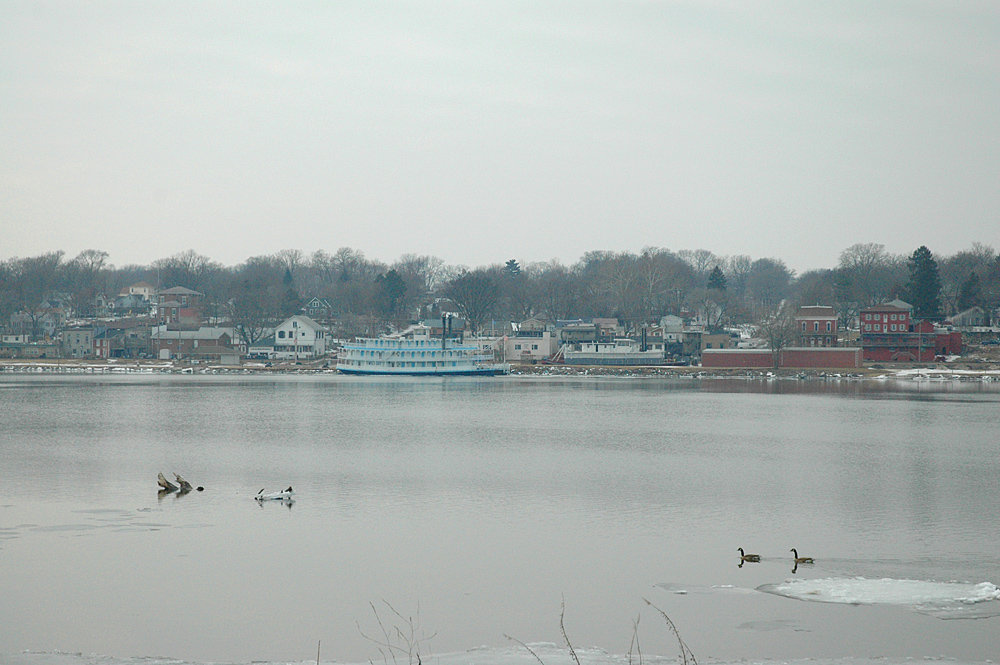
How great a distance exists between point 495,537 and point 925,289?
248 feet

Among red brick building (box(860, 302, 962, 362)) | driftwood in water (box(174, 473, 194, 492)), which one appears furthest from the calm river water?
red brick building (box(860, 302, 962, 362))

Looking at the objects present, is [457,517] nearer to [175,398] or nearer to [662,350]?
[175,398]

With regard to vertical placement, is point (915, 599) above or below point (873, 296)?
below

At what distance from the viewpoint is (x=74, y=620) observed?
14477 millimetres

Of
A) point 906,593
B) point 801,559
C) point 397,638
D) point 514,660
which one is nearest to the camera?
point 514,660

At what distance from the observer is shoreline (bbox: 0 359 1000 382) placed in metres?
74.0

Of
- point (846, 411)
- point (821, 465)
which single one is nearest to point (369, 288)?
point (846, 411)

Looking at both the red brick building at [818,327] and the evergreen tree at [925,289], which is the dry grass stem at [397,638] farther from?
the evergreen tree at [925,289]

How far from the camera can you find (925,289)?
86.4m

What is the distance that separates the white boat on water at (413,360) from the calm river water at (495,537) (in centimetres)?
3645

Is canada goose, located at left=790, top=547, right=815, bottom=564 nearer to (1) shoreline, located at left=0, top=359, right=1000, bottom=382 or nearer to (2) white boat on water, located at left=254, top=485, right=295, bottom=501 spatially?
(2) white boat on water, located at left=254, top=485, right=295, bottom=501

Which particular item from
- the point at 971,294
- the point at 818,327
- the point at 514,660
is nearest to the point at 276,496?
the point at 514,660

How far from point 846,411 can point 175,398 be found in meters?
34.8

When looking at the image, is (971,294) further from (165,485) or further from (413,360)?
(165,485)
